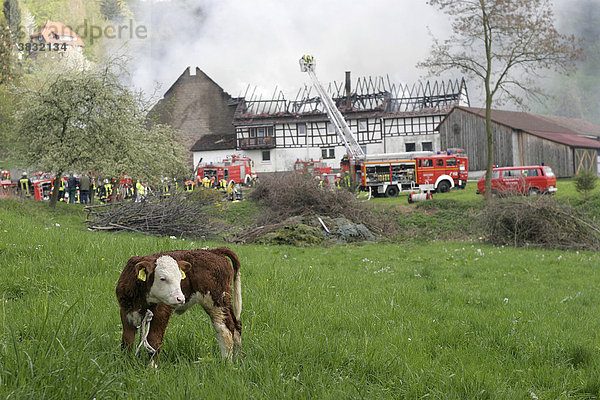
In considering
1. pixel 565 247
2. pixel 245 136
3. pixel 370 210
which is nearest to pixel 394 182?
pixel 370 210

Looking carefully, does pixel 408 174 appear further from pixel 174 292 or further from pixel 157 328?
pixel 174 292

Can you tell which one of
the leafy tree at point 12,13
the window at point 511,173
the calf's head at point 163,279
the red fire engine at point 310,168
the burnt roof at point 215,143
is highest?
the leafy tree at point 12,13

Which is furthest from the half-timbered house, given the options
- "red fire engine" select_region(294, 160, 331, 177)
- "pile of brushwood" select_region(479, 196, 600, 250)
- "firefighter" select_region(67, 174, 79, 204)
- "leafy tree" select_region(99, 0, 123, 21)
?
"leafy tree" select_region(99, 0, 123, 21)

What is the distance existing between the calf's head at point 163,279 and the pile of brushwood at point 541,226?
16.8 metres

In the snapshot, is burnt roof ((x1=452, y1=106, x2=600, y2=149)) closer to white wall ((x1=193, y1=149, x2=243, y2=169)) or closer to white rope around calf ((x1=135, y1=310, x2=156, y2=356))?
white wall ((x1=193, y1=149, x2=243, y2=169))

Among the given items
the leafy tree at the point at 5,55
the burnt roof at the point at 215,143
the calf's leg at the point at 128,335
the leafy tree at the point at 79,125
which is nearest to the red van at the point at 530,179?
the leafy tree at the point at 79,125

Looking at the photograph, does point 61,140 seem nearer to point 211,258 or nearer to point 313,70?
point 211,258

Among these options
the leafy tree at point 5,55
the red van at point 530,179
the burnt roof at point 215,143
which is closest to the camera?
the red van at point 530,179

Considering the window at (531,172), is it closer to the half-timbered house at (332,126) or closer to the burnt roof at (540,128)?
the burnt roof at (540,128)

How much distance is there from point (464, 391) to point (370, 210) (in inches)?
827

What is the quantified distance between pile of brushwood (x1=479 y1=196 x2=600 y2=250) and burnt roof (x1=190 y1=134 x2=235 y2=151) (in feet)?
162

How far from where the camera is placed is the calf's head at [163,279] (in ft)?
10.0

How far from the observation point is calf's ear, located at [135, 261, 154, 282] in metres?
3.06

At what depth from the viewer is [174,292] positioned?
3053mm
